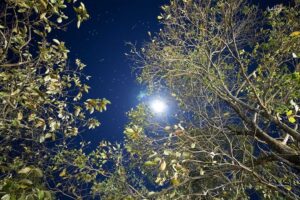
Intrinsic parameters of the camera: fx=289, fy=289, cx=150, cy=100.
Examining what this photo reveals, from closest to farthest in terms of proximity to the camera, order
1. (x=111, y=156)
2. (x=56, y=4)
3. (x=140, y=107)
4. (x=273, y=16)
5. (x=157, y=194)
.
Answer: (x=56, y=4), (x=157, y=194), (x=111, y=156), (x=273, y=16), (x=140, y=107)

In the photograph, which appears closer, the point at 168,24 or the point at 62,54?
the point at 62,54

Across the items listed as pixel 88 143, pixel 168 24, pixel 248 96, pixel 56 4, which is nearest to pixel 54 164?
pixel 88 143

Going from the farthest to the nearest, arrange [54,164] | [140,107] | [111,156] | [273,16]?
[140,107] < [273,16] < [111,156] < [54,164]

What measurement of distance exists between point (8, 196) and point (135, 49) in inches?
302

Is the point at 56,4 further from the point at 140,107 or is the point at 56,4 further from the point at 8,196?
the point at 140,107

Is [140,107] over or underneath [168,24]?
underneath

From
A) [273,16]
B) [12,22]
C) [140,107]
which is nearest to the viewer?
[12,22]

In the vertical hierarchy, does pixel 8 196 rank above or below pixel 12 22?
below

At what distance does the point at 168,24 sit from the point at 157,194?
5.61m

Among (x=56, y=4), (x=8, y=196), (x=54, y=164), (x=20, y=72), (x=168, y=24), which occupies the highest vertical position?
(x=168, y=24)

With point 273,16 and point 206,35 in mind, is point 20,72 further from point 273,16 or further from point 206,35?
point 273,16

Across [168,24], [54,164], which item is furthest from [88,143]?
[168,24]

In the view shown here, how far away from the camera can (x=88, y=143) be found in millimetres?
8641

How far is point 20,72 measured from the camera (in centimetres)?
507
